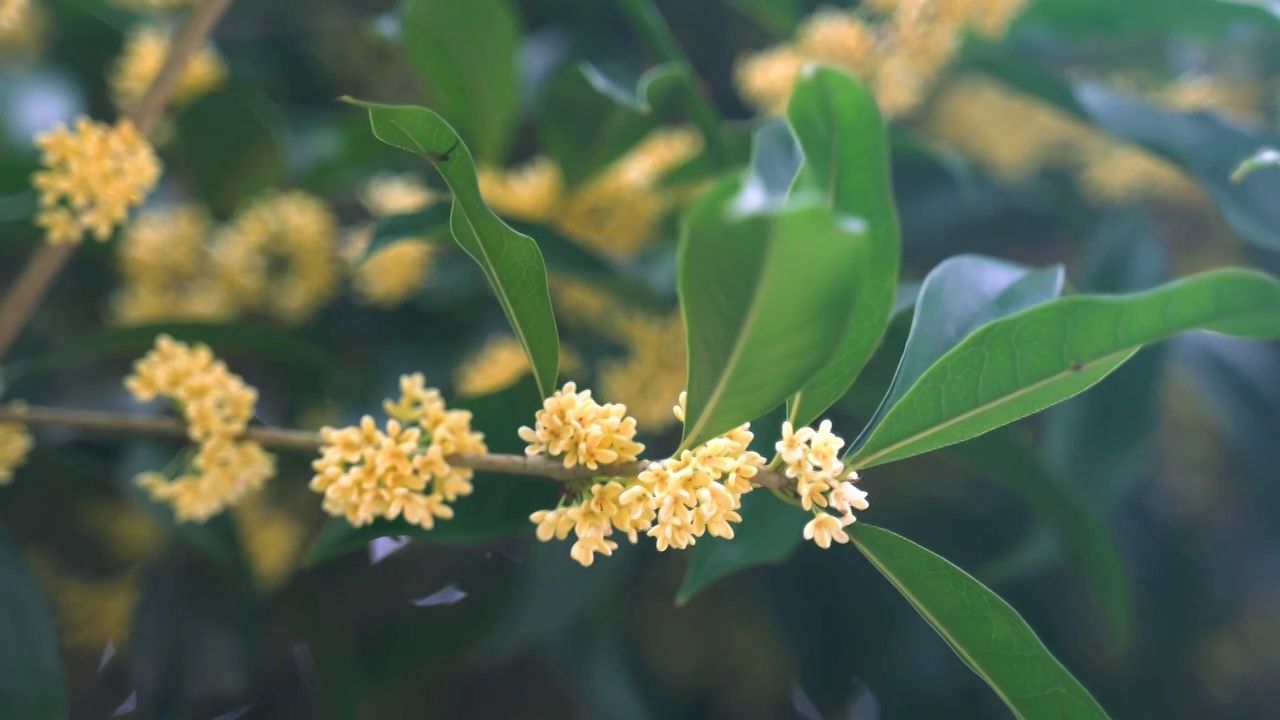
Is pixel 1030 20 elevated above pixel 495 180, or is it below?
above

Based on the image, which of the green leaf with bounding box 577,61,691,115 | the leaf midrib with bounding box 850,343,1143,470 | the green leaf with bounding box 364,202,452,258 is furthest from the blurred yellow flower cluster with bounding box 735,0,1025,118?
the leaf midrib with bounding box 850,343,1143,470

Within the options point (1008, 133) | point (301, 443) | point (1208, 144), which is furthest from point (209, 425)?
point (1008, 133)

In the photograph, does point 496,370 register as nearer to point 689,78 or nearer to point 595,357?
point 595,357

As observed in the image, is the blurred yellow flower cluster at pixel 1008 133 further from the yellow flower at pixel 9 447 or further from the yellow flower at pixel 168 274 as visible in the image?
the yellow flower at pixel 9 447

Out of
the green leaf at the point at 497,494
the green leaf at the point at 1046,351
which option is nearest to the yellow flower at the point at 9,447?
the green leaf at the point at 497,494

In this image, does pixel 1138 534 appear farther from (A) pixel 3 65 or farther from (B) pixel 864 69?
(A) pixel 3 65

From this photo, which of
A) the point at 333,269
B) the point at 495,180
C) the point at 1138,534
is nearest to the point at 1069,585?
the point at 1138,534
